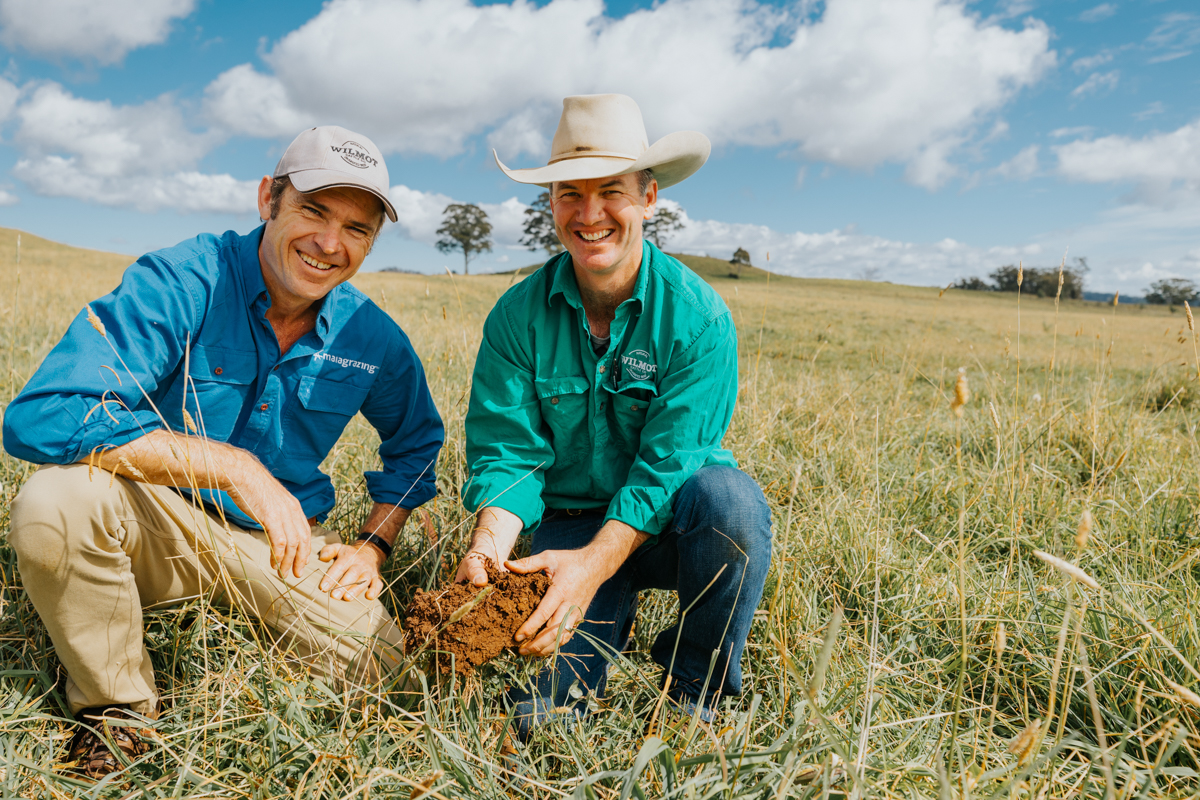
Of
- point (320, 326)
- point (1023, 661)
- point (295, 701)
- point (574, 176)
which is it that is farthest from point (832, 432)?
point (295, 701)

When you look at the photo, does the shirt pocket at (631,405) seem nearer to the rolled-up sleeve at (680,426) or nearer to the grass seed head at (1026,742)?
the rolled-up sleeve at (680,426)

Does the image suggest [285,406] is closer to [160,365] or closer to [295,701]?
[160,365]

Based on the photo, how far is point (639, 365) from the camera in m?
2.64

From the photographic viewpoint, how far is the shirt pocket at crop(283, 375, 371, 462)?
2.71m

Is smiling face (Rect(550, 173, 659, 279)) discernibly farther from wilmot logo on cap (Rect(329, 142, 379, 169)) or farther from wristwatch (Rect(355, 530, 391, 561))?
wristwatch (Rect(355, 530, 391, 561))

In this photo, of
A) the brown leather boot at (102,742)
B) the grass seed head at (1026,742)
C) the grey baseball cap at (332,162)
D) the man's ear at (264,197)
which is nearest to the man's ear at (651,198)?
the grey baseball cap at (332,162)

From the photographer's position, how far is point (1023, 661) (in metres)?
2.32

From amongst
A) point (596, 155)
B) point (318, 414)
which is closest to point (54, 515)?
point (318, 414)

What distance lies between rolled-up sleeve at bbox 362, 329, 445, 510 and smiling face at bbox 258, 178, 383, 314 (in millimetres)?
411

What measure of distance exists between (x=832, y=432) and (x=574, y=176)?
272cm

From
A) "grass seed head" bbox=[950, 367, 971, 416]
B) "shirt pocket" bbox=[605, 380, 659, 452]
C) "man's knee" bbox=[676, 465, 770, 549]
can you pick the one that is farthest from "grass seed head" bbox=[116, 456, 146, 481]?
"grass seed head" bbox=[950, 367, 971, 416]

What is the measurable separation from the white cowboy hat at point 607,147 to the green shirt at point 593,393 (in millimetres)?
369

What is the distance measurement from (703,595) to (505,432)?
997mm

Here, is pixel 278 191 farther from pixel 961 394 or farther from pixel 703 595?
pixel 961 394
